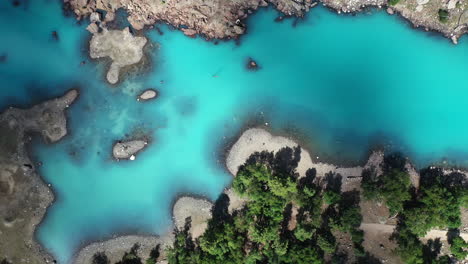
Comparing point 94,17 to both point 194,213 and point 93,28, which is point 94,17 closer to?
point 93,28

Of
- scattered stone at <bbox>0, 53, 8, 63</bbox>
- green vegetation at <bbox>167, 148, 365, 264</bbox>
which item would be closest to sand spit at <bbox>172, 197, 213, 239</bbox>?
green vegetation at <bbox>167, 148, 365, 264</bbox>

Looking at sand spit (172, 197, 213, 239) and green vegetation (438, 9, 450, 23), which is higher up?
green vegetation (438, 9, 450, 23)

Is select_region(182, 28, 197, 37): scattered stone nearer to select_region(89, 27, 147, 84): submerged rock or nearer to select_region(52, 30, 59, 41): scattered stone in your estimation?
select_region(89, 27, 147, 84): submerged rock

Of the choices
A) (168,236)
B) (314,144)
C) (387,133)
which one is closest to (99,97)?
(168,236)

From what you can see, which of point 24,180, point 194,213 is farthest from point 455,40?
point 24,180

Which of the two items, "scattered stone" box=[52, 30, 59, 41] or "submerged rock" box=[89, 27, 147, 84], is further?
"scattered stone" box=[52, 30, 59, 41]

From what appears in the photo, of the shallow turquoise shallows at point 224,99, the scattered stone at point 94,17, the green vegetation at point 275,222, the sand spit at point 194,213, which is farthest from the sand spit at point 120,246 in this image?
the scattered stone at point 94,17

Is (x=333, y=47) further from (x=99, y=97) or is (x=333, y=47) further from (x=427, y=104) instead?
(x=99, y=97)
